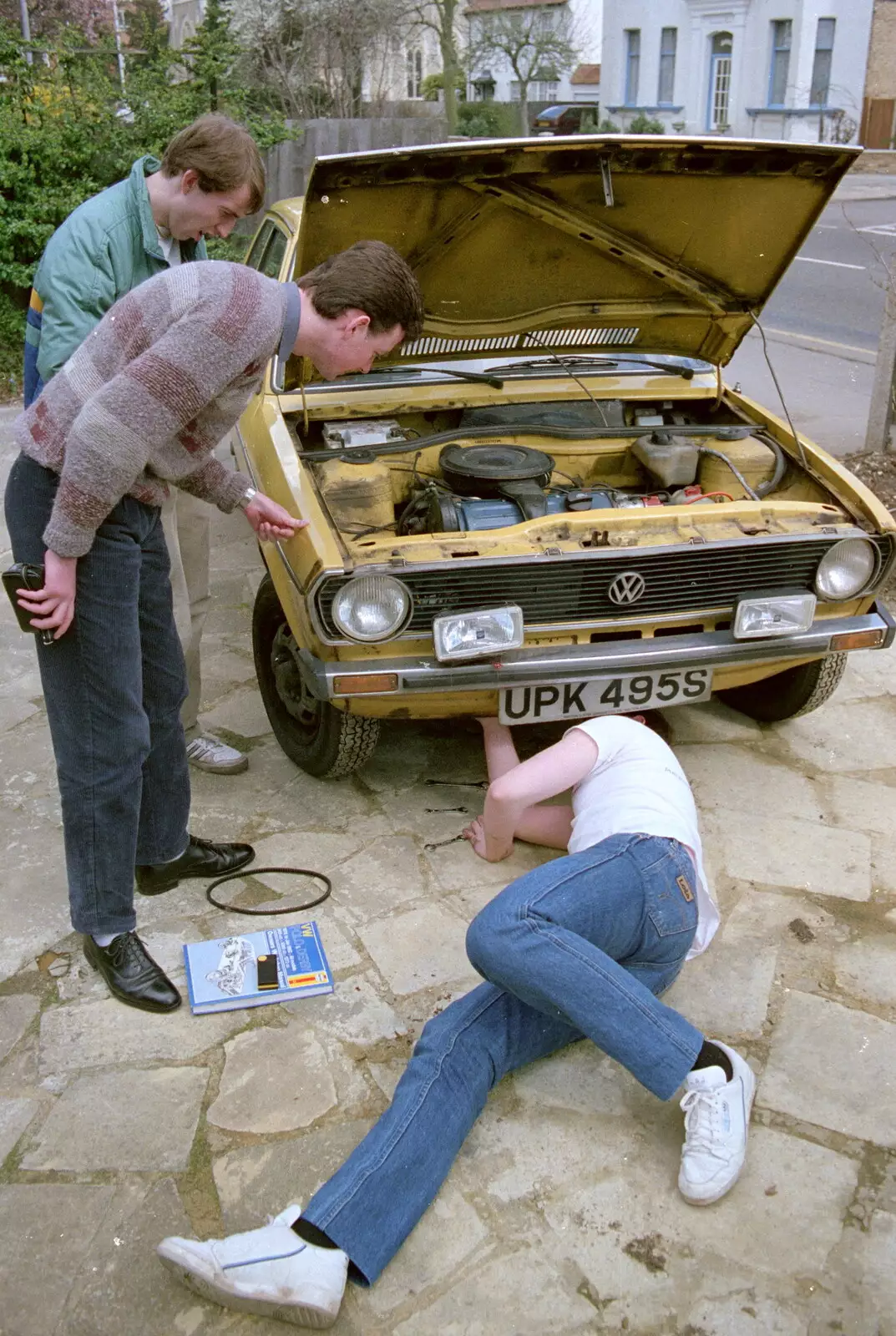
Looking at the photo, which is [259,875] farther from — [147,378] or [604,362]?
[604,362]

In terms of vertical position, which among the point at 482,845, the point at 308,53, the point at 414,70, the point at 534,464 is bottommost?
the point at 482,845

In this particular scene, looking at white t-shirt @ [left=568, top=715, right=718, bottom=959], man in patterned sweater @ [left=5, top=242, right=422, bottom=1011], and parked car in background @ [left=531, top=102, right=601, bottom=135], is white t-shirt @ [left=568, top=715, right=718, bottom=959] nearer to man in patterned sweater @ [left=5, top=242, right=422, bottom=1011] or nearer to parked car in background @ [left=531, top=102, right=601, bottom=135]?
man in patterned sweater @ [left=5, top=242, right=422, bottom=1011]

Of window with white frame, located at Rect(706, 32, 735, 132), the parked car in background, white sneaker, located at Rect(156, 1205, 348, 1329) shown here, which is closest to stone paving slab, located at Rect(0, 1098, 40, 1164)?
white sneaker, located at Rect(156, 1205, 348, 1329)

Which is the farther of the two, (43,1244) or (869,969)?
(869,969)

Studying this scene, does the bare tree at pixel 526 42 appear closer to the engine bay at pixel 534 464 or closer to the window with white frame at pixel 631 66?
the window with white frame at pixel 631 66

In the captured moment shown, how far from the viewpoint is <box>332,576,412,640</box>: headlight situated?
3.38m

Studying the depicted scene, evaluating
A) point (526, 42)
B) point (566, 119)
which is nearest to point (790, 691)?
point (526, 42)

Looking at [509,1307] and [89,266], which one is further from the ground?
[89,266]

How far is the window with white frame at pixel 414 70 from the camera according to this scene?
80.0 ft

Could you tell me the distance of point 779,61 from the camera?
33562mm

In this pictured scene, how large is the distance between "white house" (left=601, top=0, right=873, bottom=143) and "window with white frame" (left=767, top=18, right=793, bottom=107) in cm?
2

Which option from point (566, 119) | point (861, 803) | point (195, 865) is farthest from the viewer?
point (566, 119)

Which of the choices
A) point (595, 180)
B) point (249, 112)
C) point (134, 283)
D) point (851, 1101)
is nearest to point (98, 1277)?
point (851, 1101)

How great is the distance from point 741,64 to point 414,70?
472 inches
